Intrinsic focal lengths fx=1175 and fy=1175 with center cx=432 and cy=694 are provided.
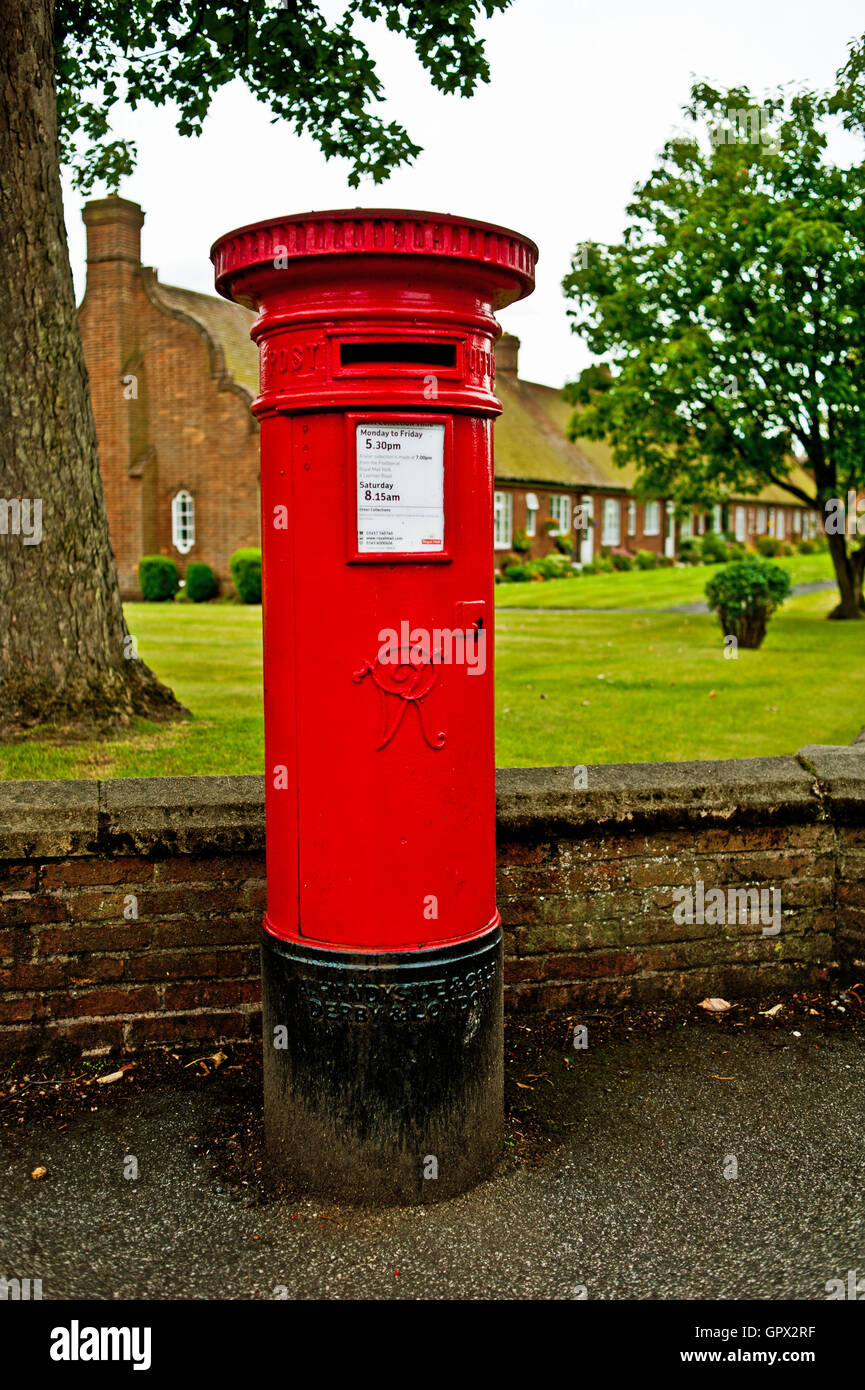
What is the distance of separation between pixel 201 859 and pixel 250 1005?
510mm

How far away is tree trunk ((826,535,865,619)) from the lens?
810 inches

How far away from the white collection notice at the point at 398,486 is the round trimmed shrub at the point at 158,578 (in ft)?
91.5

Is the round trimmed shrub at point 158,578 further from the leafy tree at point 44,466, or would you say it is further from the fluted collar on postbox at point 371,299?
the fluted collar on postbox at point 371,299

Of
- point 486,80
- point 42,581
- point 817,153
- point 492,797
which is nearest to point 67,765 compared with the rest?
point 42,581

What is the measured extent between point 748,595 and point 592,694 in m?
5.28

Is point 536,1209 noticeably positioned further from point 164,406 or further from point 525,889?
point 164,406

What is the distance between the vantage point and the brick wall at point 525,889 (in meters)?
3.57

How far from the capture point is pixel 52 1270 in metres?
2.69

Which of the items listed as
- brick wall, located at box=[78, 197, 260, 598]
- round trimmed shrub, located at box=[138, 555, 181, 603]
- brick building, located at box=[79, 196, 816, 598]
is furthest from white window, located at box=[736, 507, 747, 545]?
round trimmed shrub, located at box=[138, 555, 181, 603]

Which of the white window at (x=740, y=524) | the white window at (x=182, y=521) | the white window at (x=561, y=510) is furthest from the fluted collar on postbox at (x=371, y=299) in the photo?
the white window at (x=740, y=524)

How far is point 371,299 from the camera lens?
2.76m

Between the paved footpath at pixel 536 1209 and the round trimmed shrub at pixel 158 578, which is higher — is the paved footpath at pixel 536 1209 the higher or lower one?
the lower one

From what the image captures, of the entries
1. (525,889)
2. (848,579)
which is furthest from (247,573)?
(525,889)

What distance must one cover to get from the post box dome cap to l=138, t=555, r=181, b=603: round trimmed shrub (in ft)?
90.9
